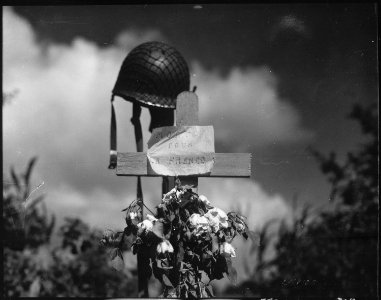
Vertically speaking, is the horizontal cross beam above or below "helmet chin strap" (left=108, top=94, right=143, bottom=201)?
below

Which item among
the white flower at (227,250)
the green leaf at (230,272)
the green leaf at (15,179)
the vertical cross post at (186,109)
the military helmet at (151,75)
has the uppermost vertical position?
the military helmet at (151,75)

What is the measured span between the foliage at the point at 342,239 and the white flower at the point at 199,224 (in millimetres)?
847

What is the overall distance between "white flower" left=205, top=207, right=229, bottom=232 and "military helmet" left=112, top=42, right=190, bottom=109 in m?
0.71

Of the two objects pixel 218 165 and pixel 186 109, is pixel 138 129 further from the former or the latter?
pixel 218 165

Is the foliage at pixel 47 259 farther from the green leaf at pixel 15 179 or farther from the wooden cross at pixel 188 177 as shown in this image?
the wooden cross at pixel 188 177

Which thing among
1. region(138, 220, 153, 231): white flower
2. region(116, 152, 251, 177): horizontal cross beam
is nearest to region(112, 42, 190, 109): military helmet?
region(116, 152, 251, 177): horizontal cross beam

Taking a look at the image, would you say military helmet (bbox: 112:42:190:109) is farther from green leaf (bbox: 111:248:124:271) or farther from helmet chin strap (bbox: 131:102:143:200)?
green leaf (bbox: 111:248:124:271)

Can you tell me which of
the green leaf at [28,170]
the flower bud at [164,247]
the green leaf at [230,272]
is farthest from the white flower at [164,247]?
the green leaf at [28,170]

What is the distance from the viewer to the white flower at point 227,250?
7.49 ft

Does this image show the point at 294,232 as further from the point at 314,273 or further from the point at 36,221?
the point at 36,221

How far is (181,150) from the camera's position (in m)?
2.68

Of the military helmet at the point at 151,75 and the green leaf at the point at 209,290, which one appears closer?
the green leaf at the point at 209,290

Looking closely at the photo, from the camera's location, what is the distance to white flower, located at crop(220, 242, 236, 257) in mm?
2283

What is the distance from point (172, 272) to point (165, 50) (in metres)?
1.05
